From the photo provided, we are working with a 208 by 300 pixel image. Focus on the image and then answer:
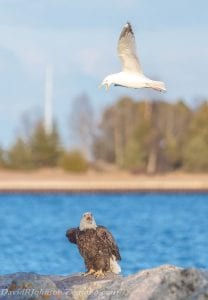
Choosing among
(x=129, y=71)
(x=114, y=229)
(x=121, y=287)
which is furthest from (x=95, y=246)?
(x=114, y=229)

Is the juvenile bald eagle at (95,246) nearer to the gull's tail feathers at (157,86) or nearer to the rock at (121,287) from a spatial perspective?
the rock at (121,287)

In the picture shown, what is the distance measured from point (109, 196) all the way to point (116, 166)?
464 inches

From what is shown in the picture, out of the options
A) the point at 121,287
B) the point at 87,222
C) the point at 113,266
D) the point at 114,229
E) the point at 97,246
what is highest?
the point at 87,222

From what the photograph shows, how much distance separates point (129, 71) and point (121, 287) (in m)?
4.74

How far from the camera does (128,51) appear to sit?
18516 millimetres

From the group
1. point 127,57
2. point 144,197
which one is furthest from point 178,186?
point 127,57

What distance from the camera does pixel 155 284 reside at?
13570 millimetres

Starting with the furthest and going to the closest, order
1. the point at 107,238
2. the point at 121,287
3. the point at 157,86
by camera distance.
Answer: the point at 157,86 → the point at 107,238 → the point at 121,287

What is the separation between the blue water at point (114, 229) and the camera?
37500 mm

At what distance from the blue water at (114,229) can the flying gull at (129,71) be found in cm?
1164

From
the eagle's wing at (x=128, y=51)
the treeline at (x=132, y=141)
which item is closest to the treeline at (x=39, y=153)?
the treeline at (x=132, y=141)

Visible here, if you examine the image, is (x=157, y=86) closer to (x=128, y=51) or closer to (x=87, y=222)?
(x=128, y=51)

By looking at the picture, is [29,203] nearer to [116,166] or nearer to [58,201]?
[58,201]

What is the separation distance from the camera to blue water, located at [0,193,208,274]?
37500mm
